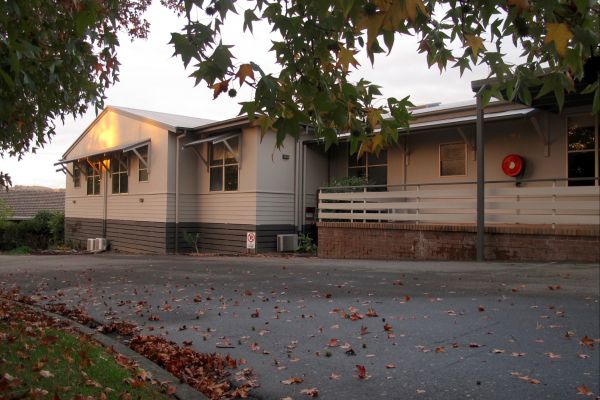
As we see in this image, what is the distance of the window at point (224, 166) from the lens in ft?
62.8

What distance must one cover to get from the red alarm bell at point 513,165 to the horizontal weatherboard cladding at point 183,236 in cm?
733

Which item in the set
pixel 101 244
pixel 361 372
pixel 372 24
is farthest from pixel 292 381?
pixel 101 244

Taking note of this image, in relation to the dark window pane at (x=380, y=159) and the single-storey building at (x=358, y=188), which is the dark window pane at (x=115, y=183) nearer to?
the single-storey building at (x=358, y=188)

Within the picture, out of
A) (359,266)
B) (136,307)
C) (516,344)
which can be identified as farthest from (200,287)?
(516,344)

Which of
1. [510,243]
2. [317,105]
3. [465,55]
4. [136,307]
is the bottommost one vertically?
[136,307]

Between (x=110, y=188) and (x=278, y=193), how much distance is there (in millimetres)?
9853

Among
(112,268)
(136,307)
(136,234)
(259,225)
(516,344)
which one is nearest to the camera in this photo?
(516,344)

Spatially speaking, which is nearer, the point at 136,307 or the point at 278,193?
the point at 136,307

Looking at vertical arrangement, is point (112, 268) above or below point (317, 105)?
below

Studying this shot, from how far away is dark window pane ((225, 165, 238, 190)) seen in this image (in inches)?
755

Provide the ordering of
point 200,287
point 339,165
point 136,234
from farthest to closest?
1. point 136,234
2. point 339,165
3. point 200,287

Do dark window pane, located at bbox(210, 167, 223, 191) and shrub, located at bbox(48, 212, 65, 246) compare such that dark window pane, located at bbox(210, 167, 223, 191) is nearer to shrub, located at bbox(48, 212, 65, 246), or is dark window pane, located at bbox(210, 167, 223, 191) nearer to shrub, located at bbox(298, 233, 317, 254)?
shrub, located at bbox(298, 233, 317, 254)

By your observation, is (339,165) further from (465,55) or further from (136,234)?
(465,55)

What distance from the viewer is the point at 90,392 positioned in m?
4.33
